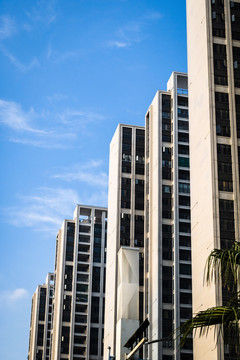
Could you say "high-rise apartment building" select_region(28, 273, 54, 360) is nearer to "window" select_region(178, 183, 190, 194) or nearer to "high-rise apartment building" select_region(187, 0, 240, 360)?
"window" select_region(178, 183, 190, 194)

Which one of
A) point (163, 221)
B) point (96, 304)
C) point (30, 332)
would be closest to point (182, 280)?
point (163, 221)

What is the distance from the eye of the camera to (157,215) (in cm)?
9019

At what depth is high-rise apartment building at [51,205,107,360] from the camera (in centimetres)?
11512

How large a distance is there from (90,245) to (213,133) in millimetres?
64906

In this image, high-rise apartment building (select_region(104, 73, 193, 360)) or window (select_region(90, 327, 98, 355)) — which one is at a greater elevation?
high-rise apartment building (select_region(104, 73, 193, 360))

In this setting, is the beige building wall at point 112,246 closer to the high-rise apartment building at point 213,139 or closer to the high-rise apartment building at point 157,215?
the high-rise apartment building at point 157,215

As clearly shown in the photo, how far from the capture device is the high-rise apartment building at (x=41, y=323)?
142 metres

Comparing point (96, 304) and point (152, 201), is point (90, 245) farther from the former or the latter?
point (152, 201)

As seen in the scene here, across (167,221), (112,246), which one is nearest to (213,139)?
(167,221)

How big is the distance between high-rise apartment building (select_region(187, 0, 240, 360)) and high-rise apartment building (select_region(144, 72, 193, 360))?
25155 millimetres

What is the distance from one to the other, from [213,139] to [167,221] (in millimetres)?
31325

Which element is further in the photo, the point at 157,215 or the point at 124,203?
the point at 124,203

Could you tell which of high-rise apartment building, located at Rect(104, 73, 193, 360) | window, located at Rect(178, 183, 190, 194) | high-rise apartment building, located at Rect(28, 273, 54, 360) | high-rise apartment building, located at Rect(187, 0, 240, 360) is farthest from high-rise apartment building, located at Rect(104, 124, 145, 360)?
high-rise apartment building, located at Rect(28, 273, 54, 360)

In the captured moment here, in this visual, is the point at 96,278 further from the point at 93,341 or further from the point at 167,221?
the point at 167,221
